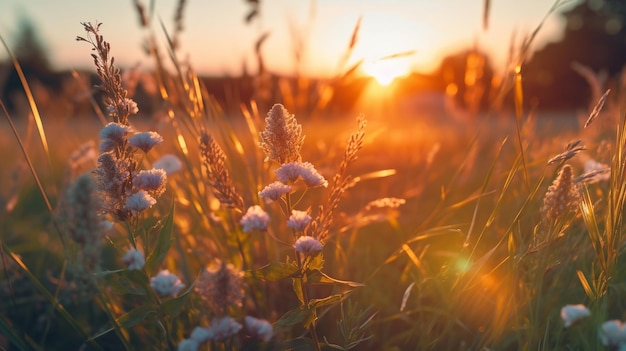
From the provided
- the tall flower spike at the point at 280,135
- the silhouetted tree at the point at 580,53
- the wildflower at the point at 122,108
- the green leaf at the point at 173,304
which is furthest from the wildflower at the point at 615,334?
the silhouetted tree at the point at 580,53

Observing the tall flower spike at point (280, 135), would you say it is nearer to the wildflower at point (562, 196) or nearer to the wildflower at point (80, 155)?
the wildflower at point (562, 196)

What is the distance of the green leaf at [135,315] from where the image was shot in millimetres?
1052

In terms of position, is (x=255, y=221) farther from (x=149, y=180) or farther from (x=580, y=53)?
(x=580, y=53)

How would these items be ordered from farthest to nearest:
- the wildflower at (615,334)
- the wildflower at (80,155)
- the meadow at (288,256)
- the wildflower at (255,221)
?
the wildflower at (80,155) → the meadow at (288,256) → the wildflower at (255,221) → the wildflower at (615,334)

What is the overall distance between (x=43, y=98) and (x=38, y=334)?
240cm

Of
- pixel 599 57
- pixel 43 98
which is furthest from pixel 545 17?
pixel 599 57

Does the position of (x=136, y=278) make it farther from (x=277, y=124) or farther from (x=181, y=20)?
(x=181, y=20)

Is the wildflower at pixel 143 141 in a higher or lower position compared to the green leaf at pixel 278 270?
higher

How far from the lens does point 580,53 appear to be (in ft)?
73.4

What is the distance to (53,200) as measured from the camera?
10.1ft

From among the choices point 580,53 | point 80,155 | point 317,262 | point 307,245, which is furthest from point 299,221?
point 580,53

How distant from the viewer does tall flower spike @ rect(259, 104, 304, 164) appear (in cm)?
98

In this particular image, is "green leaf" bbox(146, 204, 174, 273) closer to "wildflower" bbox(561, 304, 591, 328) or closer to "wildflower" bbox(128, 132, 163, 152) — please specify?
"wildflower" bbox(128, 132, 163, 152)

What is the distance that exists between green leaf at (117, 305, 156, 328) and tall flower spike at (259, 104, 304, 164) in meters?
0.38
